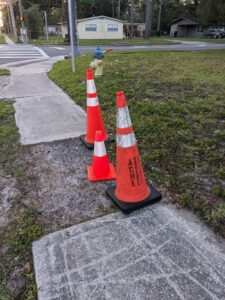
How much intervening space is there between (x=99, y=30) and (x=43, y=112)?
3573cm

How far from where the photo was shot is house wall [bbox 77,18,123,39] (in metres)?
35.5

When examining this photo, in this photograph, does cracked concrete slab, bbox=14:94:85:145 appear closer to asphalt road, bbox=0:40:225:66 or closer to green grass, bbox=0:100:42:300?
green grass, bbox=0:100:42:300

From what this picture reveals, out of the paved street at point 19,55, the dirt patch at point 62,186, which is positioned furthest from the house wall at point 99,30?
the dirt patch at point 62,186

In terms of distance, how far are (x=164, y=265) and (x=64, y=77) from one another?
6718mm

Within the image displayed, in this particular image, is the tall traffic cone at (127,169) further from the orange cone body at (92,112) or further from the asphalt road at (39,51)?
the asphalt road at (39,51)

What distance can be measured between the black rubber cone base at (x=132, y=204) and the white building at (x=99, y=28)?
37407 millimetres

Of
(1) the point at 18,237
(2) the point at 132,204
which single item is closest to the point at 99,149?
(2) the point at 132,204

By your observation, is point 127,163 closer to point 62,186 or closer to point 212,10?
point 62,186

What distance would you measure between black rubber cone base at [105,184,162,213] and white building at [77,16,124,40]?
1473 inches

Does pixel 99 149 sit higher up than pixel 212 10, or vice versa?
pixel 212 10

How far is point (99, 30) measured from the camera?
3644 cm

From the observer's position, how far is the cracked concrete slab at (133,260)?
1.53 metres

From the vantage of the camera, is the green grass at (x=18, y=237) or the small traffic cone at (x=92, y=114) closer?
the green grass at (x=18, y=237)

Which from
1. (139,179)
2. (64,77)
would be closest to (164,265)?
(139,179)
